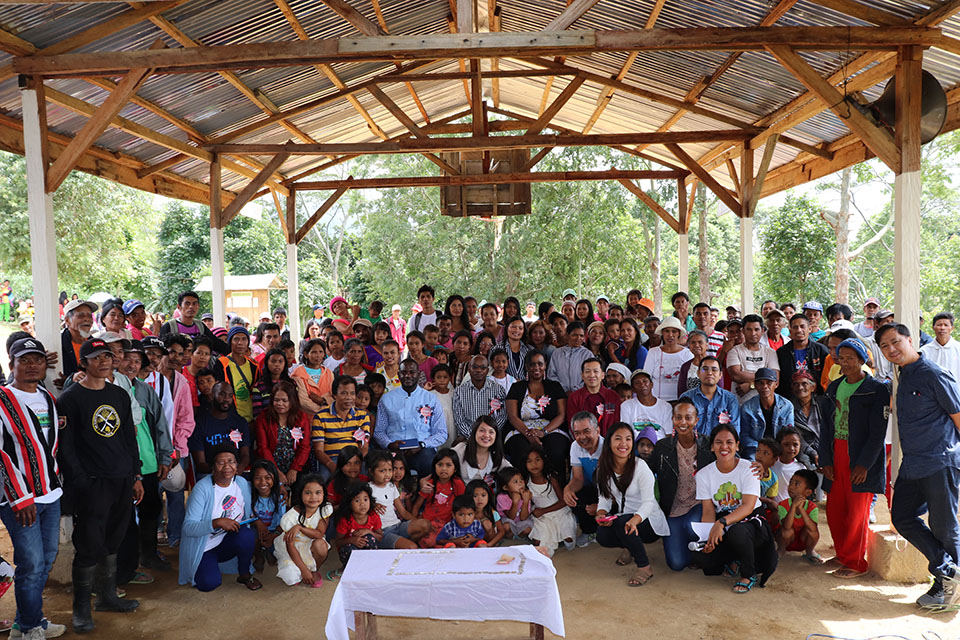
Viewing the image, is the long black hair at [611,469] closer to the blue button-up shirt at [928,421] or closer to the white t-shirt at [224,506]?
the blue button-up shirt at [928,421]

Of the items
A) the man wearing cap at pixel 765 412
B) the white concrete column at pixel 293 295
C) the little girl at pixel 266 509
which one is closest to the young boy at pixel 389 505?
the little girl at pixel 266 509

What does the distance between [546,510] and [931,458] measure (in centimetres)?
251

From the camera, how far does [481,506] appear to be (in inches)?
197

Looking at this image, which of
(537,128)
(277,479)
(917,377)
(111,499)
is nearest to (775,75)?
(537,128)

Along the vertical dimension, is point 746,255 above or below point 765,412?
above

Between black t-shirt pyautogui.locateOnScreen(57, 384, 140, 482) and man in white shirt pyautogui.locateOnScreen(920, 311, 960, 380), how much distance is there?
6602 millimetres

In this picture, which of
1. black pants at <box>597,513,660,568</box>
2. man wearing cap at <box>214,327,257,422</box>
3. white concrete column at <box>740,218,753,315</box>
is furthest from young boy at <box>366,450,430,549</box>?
white concrete column at <box>740,218,753,315</box>

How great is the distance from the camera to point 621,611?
4.24m

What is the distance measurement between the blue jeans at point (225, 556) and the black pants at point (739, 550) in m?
3.04

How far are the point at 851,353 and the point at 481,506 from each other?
8.86 feet

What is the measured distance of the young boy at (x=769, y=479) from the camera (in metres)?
5.03

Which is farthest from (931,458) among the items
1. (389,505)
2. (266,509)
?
(266,509)

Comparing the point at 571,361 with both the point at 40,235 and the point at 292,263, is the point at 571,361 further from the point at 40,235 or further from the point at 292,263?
the point at 292,263

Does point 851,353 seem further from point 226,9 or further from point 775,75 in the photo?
point 226,9
